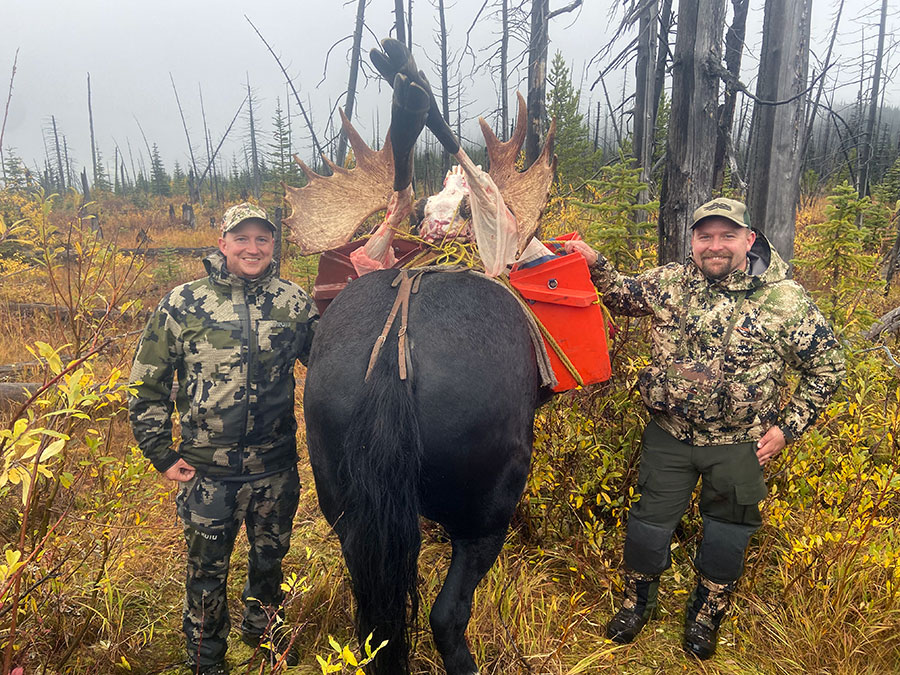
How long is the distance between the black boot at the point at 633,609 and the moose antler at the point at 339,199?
239cm

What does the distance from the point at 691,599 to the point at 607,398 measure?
3.91 feet

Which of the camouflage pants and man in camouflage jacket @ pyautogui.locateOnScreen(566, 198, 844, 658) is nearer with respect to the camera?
the camouflage pants

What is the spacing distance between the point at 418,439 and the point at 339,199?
1.75 metres

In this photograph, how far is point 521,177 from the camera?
2797 millimetres

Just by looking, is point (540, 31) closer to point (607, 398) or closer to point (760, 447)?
point (607, 398)

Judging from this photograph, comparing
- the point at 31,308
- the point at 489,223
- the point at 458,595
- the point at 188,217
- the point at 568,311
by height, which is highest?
the point at 188,217

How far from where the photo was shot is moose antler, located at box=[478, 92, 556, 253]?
2434 mm

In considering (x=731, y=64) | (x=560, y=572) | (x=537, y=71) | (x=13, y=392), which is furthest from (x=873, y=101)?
(x=13, y=392)

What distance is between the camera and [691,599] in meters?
2.66

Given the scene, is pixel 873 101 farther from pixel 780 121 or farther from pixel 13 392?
pixel 13 392

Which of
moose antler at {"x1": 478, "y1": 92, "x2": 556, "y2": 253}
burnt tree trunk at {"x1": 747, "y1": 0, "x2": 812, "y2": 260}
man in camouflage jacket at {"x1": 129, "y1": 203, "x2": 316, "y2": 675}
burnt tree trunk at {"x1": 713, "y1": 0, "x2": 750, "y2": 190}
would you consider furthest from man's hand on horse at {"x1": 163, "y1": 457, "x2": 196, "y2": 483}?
burnt tree trunk at {"x1": 713, "y1": 0, "x2": 750, "y2": 190}

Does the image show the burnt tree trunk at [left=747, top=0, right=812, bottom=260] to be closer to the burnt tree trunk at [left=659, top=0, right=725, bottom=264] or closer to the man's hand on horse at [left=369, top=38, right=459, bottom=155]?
the burnt tree trunk at [left=659, top=0, right=725, bottom=264]

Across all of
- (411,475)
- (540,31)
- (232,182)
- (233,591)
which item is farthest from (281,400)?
(232,182)

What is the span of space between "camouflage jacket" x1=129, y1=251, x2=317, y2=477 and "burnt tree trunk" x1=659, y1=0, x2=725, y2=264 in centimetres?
290
